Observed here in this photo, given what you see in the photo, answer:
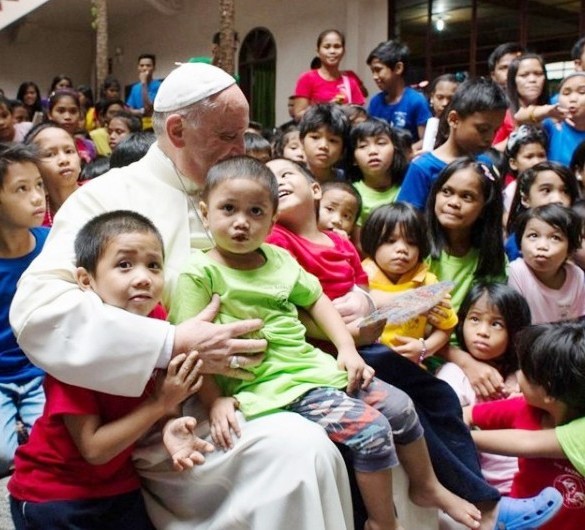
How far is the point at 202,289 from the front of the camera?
6.38 feet

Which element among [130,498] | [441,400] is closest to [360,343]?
[441,400]

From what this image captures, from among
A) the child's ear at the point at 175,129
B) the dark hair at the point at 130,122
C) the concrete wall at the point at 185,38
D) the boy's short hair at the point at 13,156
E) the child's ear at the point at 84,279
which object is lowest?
→ the child's ear at the point at 84,279

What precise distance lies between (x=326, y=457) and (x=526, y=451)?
2.88 feet

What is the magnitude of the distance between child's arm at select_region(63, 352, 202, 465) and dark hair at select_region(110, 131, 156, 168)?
1838mm

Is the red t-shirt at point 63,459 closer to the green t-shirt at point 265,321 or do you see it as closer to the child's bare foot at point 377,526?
the green t-shirt at point 265,321

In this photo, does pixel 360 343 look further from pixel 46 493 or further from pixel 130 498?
Result: pixel 46 493

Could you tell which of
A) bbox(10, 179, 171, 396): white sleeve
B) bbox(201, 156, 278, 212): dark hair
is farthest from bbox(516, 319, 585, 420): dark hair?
bbox(10, 179, 171, 396): white sleeve

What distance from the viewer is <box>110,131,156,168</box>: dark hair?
345cm

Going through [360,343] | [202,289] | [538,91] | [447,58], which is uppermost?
[447,58]

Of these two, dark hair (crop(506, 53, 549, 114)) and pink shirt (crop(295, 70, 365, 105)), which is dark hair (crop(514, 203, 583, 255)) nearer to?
dark hair (crop(506, 53, 549, 114))

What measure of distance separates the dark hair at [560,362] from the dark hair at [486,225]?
32.0 inches

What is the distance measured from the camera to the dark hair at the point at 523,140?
14.5ft

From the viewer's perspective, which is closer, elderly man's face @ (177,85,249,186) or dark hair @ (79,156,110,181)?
elderly man's face @ (177,85,249,186)

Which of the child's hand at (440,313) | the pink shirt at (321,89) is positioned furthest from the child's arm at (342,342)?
the pink shirt at (321,89)
